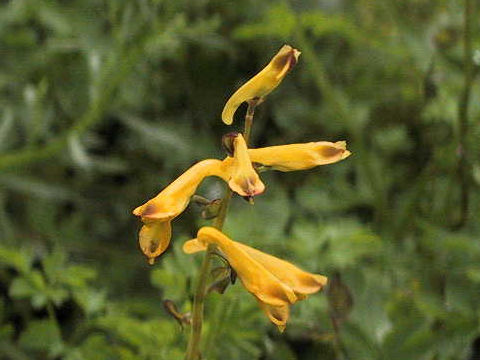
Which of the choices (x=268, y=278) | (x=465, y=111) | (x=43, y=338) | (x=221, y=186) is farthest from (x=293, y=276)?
(x=221, y=186)

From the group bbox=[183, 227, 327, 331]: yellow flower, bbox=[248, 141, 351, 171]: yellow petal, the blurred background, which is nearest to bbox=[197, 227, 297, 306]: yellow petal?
bbox=[183, 227, 327, 331]: yellow flower

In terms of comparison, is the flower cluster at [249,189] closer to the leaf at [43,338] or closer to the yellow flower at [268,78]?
the yellow flower at [268,78]

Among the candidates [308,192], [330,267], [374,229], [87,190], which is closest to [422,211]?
[374,229]

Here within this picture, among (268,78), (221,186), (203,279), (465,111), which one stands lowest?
(221,186)

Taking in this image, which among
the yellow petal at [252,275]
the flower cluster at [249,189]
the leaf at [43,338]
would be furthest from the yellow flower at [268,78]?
the leaf at [43,338]

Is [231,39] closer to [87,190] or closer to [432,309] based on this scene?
[87,190]

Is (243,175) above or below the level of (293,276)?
above

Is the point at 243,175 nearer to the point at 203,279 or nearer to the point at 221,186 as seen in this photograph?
the point at 203,279

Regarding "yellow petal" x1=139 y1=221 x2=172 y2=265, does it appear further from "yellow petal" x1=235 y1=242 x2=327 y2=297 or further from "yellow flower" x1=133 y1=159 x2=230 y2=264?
"yellow petal" x1=235 y1=242 x2=327 y2=297

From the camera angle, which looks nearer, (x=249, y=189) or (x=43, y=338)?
(x=249, y=189)
